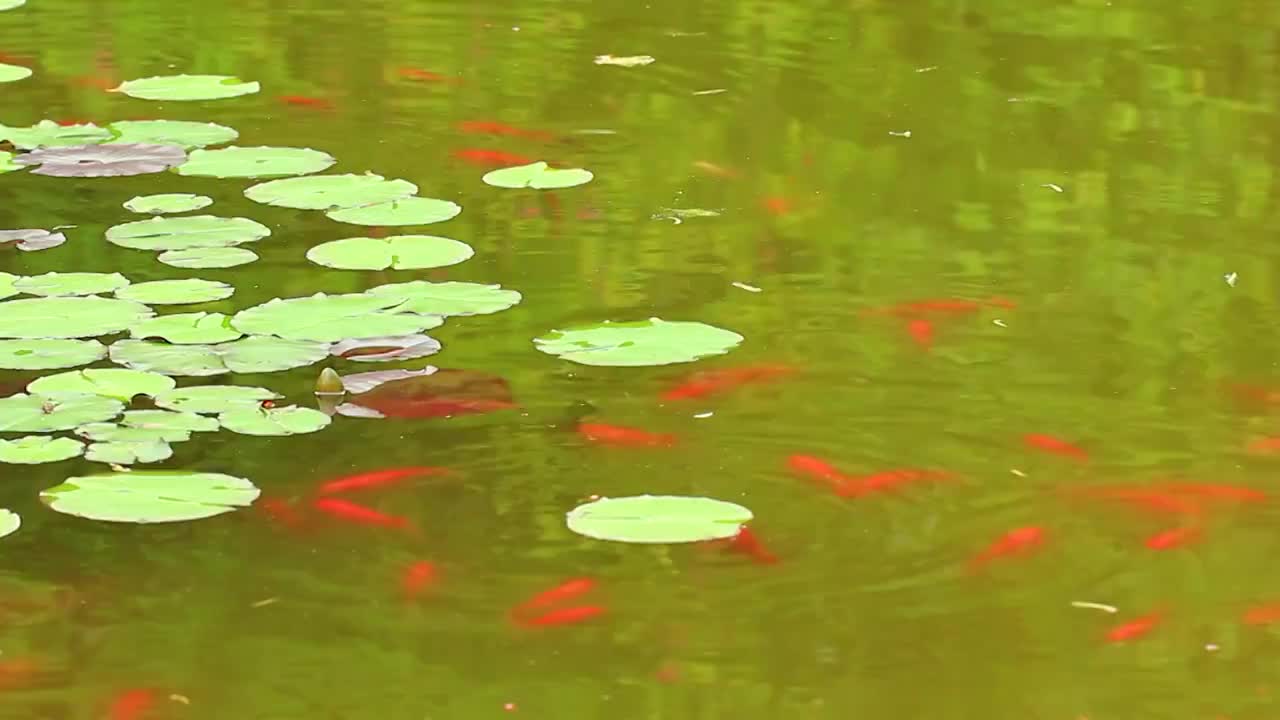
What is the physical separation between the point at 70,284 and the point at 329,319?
1.46ft

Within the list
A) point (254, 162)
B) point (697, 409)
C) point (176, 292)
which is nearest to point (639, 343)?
point (697, 409)

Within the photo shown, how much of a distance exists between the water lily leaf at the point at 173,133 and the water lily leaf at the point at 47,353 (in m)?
1.23

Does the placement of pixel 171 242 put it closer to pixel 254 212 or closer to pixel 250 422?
pixel 254 212

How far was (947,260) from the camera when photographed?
11.5ft

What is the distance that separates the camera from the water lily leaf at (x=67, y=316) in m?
2.96

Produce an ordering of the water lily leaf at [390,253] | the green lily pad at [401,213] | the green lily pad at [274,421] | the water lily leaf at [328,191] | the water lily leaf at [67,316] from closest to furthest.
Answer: the green lily pad at [274,421] < the water lily leaf at [67,316] < the water lily leaf at [390,253] < the green lily pad at [401,213] < the water lily leaf at [328,191]

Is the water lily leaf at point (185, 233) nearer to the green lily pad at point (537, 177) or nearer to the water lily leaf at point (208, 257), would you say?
the water lily leaf at point (208, 257)

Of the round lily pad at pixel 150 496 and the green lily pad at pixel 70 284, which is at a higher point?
the green lily pad at pixel 70 284

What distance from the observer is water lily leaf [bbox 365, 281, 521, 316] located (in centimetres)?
312

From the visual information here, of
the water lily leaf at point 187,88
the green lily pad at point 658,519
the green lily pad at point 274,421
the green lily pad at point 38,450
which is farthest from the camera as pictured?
the water lily leaf at point 187,88

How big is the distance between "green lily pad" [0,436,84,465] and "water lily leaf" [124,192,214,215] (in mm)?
1067

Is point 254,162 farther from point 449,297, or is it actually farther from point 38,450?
point 38,450

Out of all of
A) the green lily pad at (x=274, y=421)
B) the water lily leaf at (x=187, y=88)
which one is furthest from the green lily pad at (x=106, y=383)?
the water lily leaf at (x=187, y=88)

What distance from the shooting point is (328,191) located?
369 centimetres
